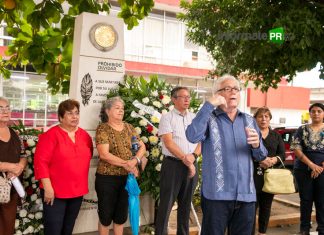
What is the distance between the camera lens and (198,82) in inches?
890

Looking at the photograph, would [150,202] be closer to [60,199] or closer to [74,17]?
[60,199]

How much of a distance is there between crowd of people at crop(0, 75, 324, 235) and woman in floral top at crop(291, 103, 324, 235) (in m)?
0.01

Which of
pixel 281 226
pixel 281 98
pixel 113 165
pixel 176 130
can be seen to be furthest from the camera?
pixel 281 98

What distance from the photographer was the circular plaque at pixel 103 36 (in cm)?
522

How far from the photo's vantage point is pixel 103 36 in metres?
5.32

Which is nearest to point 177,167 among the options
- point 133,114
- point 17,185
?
point 133,114

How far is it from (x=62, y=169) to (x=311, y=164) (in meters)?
3.29

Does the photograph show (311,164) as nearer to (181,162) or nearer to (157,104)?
(181,162)

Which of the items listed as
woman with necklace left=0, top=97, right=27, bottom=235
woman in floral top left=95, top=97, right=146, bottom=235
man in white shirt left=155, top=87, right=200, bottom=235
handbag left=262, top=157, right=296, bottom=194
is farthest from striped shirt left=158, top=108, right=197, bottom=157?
woman with necklace left=0, top=97, right=27, bottom=235

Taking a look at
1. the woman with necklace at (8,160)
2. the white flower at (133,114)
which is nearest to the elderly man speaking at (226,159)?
the woman with necklace at (8,160)

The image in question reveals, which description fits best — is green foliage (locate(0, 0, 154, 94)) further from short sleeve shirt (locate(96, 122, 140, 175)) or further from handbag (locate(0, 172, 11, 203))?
handbag (locate(0, 172, 11, 203))

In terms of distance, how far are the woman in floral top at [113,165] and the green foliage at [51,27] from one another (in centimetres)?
153

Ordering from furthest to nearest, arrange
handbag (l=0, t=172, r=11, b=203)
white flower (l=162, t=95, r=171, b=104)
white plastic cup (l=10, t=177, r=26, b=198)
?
white flower (l=162, t=95, r=171, b=104) < white plastic cup (l=10, t=177, r=26, b=198) < handbag (l=0, t=172, r=11, b=203)

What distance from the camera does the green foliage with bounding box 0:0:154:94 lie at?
461 cm
